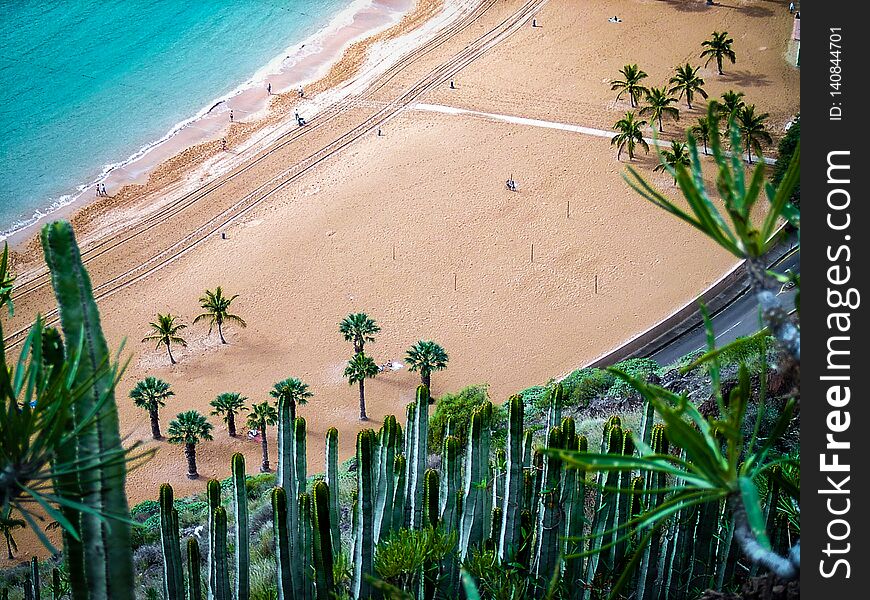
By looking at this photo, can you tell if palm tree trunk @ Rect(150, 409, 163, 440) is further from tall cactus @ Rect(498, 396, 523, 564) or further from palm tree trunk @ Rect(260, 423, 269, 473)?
tall cactus @ Rect(498, 396, 523, 564)

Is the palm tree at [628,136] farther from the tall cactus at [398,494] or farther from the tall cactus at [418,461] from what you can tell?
the tall cactus at [398,494]

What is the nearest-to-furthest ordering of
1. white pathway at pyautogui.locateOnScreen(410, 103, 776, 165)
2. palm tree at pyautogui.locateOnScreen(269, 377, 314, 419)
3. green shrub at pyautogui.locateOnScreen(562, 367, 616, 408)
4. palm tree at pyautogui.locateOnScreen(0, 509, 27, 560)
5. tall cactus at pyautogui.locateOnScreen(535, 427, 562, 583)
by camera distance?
1. tall cactus at pyautogui.locateOnScreen(535, 427, 562, 583)
2. palm tree at pyautogui.locateOnScreen(0, 509, 27, 560)
3. green shrub at pyautogui.locateOnScreen(562, 367, 616, 408)
4. palm tree at pyautogui.locateOnScreen(269, 377, 314, 419)
5. white pathway at pyautogui.locateOnScreen(410, 103, 776, 165)

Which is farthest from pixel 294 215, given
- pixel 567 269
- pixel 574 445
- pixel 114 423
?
pixel 114 423

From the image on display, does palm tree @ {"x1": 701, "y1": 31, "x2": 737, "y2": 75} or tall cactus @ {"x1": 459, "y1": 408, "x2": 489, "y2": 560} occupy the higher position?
palm tree @ {"x1": 701, "y1": 31, "x2": 737, "y2": 75}

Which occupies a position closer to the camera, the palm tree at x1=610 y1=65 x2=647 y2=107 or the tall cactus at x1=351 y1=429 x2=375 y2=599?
the tall cactus at x1=351 y1=429 x2=375 y2=599

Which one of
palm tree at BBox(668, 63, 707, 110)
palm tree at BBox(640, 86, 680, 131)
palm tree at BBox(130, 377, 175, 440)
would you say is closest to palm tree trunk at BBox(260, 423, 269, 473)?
palm tree at BBox(130, 377, 175, 440)

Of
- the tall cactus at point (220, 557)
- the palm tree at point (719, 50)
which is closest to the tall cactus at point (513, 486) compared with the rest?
the tall cactus at point (220, 557)

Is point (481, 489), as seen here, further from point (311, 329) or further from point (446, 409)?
point (311, 329)
